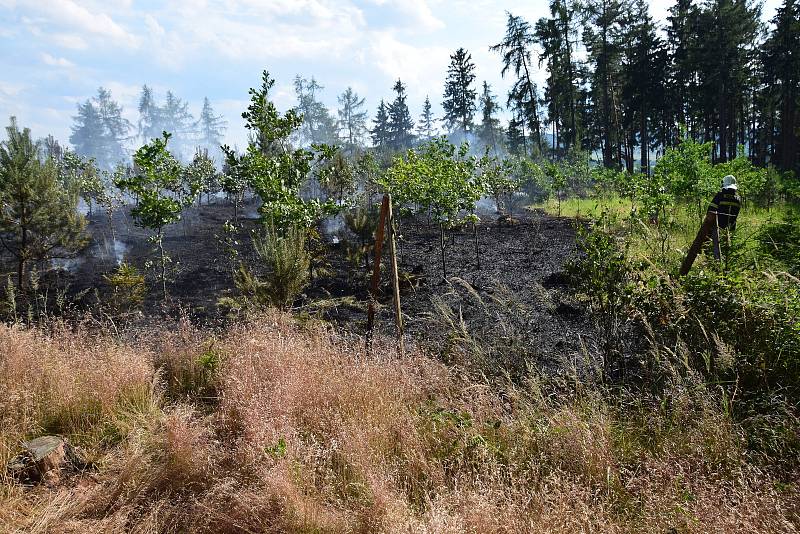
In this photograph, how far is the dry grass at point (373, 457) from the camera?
88.5 inches

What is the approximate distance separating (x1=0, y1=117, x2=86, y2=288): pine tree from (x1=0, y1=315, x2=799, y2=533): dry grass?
6.58m

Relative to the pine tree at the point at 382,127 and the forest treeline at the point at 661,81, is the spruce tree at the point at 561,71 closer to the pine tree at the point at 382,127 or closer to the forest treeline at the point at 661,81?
the forest treeline at the point at 661,81

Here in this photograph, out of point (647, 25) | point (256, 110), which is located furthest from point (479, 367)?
point (647, 25)

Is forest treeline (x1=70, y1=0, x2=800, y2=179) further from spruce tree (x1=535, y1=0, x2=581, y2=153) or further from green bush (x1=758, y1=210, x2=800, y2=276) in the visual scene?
green bush (x1=758, y1=210, x2=800, y2=276)

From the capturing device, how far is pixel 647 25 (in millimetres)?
28266

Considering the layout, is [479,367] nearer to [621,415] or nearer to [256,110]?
[621,415]

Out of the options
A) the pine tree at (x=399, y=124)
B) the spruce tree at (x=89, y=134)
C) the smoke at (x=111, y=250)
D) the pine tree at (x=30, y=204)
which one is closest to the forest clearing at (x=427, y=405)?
the pine tree at (x=30, y=204)

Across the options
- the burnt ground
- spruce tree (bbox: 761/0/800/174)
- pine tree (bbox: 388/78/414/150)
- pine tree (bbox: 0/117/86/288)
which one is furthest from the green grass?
pine tree (bbox: 388/78/414/150)

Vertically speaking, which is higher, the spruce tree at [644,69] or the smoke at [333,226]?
the spruce tree at [644,69]

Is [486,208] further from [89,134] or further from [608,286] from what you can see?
[89,134]

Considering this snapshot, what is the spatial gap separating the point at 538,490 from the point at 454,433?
65cm

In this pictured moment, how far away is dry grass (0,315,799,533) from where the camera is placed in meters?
2.25

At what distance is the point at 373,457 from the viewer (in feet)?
9.28

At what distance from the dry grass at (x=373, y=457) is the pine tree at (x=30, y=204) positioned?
259 inches
